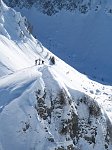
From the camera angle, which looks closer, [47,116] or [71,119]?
[47,116]

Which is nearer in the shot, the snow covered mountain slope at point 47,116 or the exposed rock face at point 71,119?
the snow covered mountain slope at point 47,116

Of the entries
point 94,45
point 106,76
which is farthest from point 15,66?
point 94,45

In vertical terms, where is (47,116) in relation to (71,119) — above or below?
below

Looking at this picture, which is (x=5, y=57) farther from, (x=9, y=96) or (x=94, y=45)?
(x=94, y=45)

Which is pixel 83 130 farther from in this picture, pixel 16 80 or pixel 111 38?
pixel 111 38

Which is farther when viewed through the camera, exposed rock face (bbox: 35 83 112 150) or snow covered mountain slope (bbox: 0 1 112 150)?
exposed rock face (bbox: 35 83 112 150)

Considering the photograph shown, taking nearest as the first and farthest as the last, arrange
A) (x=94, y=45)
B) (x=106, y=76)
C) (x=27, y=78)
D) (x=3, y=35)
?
(x=27, y=78) → (x=3, y=35) → (x=106, y=76) → (x=94, y=45)

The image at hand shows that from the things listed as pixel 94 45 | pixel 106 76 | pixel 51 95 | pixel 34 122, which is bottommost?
pixel 34 122

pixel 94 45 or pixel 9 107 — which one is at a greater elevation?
pixel 94 45

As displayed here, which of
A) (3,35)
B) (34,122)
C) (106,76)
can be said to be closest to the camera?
(34,122)

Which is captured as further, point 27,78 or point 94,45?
point 94,45
